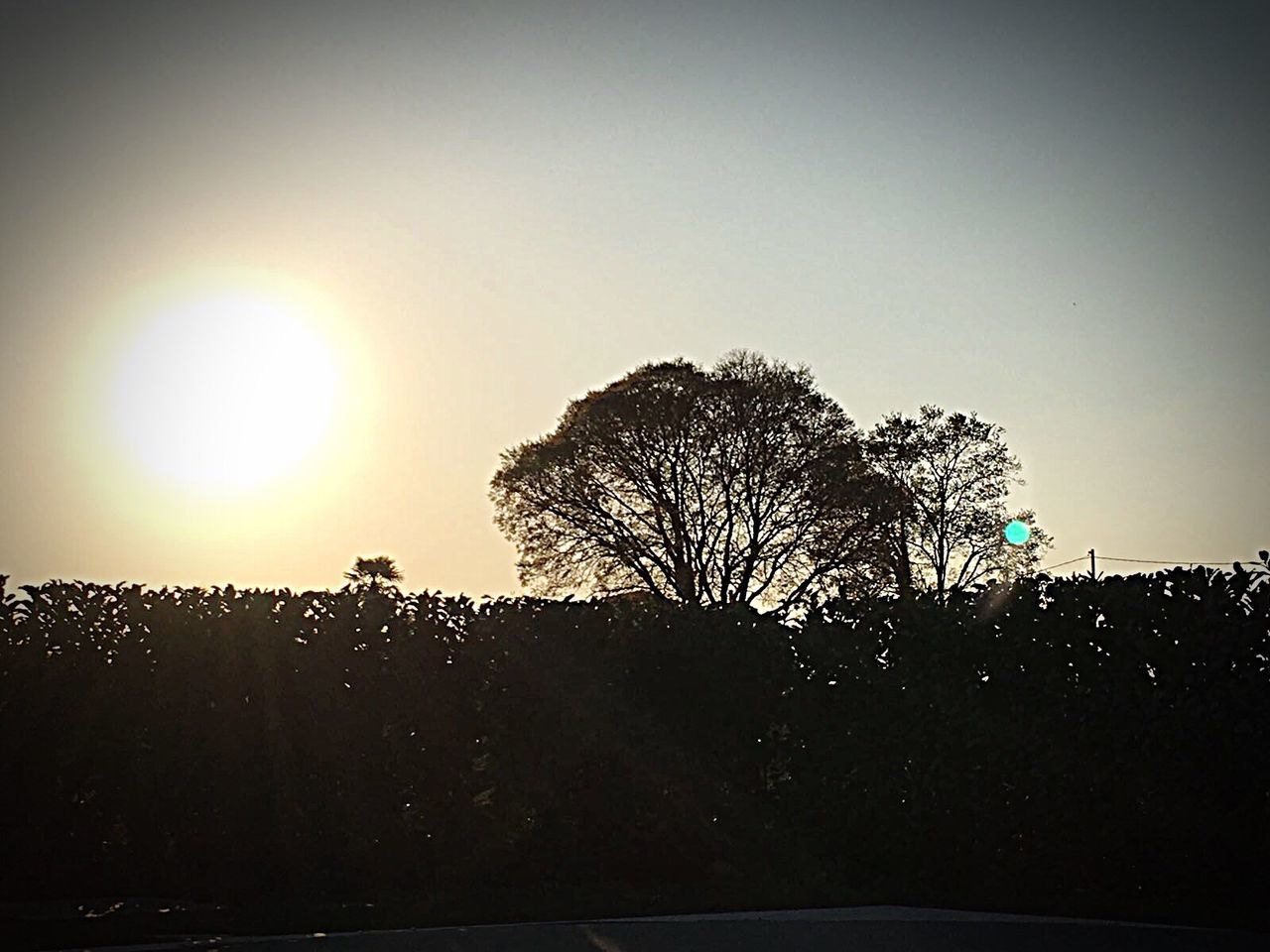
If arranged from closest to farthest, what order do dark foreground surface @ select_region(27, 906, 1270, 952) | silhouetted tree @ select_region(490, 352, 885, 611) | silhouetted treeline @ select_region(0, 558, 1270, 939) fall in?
dark foreground surface @ select_region(27, 906, 1270, 952), silhouetted treeline @ select_region(0, 558, 1270, 939), silhouetted tree @ select_region(490, 352, 885, 611)

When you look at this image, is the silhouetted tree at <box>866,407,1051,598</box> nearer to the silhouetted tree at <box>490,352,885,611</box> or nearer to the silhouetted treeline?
the silhouetted tree at <box>490,352,885,611</box>

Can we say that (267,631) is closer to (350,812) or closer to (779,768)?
(350,812)

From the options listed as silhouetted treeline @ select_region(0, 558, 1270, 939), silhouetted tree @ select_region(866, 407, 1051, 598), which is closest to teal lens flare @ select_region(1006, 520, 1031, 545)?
silhouetted tree @ select_region(866, 407, 1051, 598)

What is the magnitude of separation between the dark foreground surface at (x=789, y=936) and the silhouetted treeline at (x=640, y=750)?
895mm

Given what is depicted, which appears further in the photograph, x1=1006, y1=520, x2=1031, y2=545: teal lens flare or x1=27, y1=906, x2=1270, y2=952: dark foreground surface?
x1=1006, y1=520, x2=1031, y2=545: teal lens flare

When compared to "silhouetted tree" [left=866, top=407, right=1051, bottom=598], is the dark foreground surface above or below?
below

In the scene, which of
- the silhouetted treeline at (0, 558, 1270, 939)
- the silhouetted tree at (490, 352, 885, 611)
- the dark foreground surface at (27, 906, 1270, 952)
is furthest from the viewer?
the silhouetted tree at (490, 352, 885, 611)

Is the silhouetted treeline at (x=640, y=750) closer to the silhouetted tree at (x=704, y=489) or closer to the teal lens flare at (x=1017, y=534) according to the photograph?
the silhouetted tree at (x=704, y=489)

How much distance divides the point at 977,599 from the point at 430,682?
4.96 m

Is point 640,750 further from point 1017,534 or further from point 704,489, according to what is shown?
point 1017,534

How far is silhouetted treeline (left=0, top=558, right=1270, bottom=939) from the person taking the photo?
9.17 m

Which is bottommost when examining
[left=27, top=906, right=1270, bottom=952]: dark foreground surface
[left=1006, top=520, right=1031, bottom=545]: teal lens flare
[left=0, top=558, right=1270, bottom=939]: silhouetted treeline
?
[left=27, top=906, right=1270, bottom=952]: dark foreground surface

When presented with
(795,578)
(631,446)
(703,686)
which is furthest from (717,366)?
(703,686)

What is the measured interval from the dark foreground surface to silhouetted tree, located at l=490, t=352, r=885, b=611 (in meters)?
34.3
